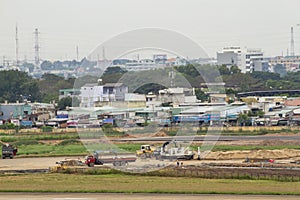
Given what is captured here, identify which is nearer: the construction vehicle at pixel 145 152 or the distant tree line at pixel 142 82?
the construction vehicle at pixel 145 152

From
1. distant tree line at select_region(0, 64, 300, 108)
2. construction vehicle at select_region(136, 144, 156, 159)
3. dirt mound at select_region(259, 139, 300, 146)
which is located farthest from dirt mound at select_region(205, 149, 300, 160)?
distant tree line at select_region(0, 64, 300, 108)

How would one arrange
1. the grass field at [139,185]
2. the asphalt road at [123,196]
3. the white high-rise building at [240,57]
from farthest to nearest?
the white high-rise building at [240,57] < the grass field at [139,185] < the asphalt road at [123,196]

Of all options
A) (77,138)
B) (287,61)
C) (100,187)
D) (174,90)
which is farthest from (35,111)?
(287,61)

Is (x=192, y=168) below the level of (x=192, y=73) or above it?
A: below

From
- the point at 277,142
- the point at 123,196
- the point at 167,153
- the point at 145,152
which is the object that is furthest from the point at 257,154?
the point at 123,196

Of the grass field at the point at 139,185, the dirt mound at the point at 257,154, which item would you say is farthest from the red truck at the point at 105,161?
the dirt mound at the point at 257,154

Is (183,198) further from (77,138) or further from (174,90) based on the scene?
(174,90)

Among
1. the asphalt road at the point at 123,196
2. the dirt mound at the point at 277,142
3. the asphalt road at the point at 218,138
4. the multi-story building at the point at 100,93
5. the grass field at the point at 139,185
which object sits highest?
the multi-story building at the point at 100,93

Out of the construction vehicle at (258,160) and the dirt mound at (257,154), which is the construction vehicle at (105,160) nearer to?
the dirt mound at (257,154)
